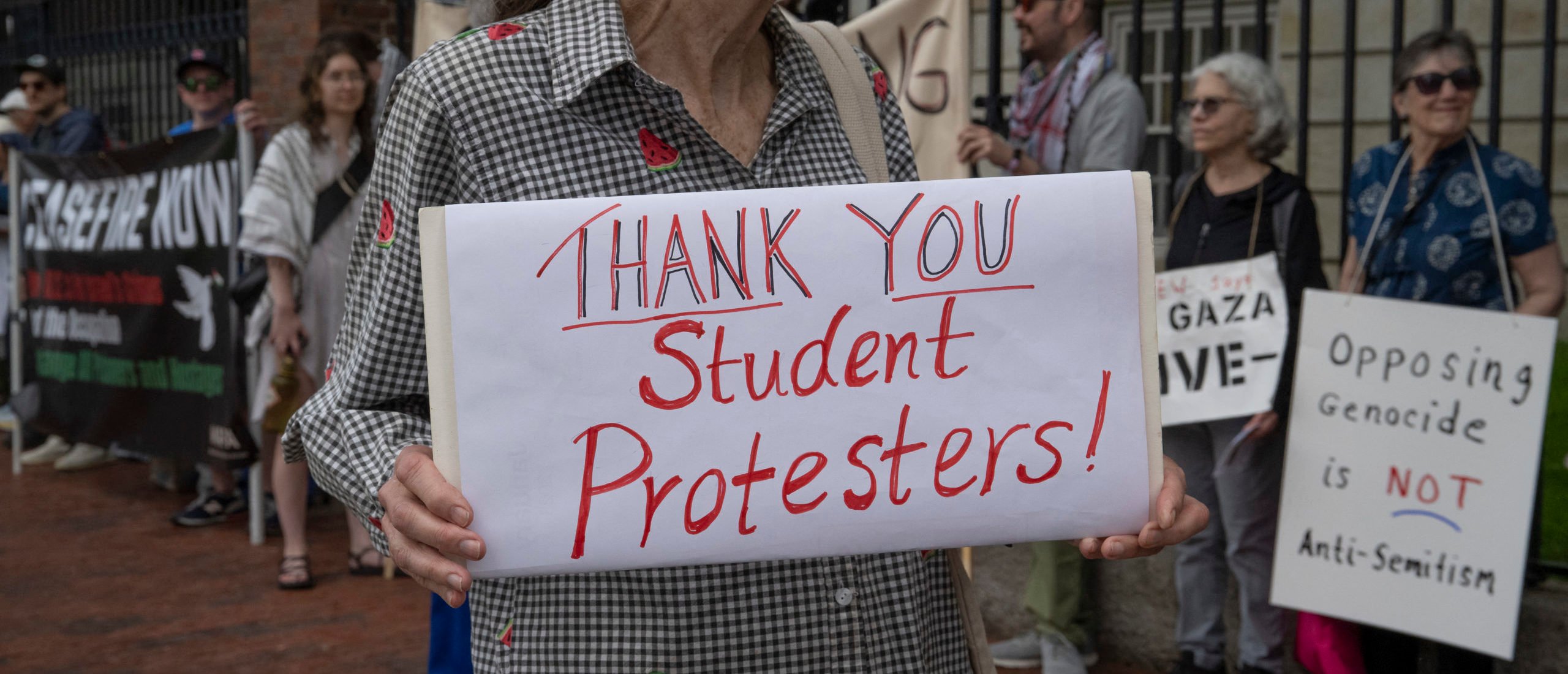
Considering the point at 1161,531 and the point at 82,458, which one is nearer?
the point at 1161,531

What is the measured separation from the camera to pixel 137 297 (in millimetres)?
6973

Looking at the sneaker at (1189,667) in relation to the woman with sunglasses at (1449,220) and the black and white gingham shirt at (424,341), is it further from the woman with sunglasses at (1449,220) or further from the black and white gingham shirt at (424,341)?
the black and white gingham shirt at (424,341)

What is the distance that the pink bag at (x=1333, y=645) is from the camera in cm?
398

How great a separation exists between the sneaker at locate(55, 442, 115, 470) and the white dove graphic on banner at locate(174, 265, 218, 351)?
2223mm

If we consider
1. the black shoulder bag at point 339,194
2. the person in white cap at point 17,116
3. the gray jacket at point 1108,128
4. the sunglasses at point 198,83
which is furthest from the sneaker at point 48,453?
the gray jacket at point 1108,128

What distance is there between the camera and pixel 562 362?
1.37 meters

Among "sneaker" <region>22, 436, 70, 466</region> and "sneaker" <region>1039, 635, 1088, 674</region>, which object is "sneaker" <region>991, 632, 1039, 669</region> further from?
"sneaker" <region>22, 436, 70, 466</region>

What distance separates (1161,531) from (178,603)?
4.93 metres

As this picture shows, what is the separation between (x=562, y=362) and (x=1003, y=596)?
145 inches

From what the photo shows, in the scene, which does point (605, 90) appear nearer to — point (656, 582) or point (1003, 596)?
point (656, 582)

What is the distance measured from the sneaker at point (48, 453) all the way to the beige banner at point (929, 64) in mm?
6398

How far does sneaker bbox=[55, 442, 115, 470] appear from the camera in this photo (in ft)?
27.6

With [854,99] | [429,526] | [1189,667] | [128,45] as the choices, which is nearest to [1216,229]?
[1189,667]

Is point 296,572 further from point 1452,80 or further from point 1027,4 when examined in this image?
point 1452,80
